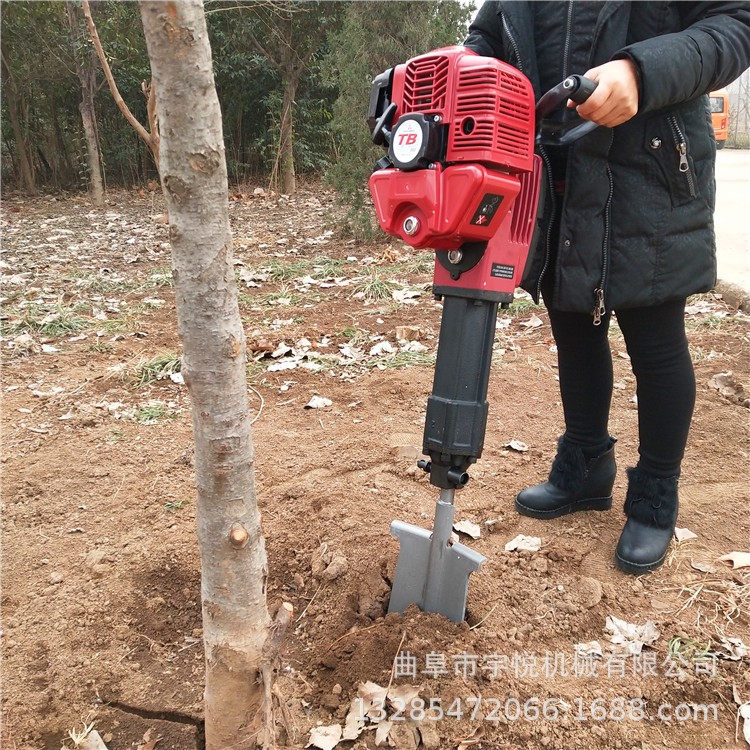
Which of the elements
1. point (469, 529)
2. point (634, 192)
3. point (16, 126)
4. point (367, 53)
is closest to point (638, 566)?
point (469, 529)

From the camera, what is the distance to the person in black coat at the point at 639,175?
142 centimetres

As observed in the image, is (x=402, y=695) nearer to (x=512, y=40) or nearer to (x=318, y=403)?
(x=512, y=40)

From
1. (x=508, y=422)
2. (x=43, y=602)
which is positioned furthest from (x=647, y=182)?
(x=43, y=602)

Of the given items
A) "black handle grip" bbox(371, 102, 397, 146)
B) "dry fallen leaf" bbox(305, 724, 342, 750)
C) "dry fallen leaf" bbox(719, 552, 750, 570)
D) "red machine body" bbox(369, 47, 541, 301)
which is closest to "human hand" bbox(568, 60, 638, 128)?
"red machine body" bbox(369, 47, 541, 301)

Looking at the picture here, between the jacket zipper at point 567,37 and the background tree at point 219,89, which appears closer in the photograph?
the jacket zipper at point 567,37

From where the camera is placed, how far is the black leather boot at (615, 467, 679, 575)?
189 centimetres

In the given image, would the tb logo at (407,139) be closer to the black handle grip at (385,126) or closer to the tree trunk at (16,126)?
the black handle grip at (385,126)

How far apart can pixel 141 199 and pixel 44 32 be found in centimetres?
357

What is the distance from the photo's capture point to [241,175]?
13742 millimetres

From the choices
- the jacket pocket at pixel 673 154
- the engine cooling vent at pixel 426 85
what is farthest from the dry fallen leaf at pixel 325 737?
the jacket pocket at pixel 673 154

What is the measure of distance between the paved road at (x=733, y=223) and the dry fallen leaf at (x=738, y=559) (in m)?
2.91

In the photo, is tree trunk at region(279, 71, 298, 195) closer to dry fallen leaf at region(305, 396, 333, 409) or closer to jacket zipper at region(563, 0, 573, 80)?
dry fallen leaf at region(305, 396, 333, 409)

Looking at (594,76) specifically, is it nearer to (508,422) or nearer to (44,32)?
(508,422)

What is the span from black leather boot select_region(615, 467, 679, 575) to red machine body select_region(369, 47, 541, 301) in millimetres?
836
